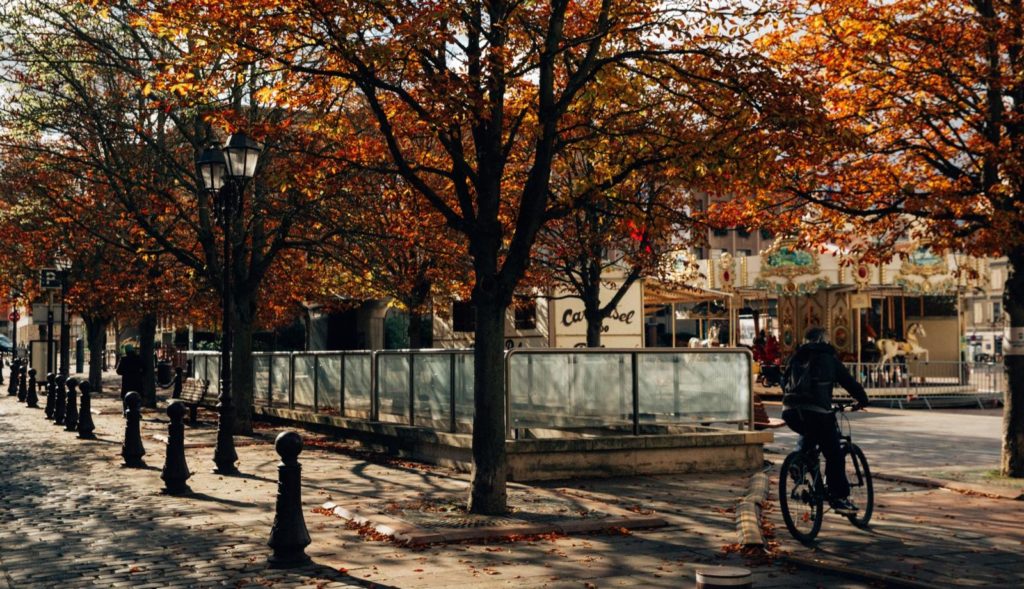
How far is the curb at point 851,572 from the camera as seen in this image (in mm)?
7352

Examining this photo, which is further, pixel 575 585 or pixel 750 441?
pixel 750 441

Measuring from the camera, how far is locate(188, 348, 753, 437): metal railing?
46.4ft

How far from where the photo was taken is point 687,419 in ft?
49.1

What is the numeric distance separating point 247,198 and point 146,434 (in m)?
5.21

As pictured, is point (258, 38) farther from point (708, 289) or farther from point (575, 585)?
point (708, 289)

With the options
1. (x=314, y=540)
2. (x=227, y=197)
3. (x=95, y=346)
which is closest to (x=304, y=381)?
(x=227, y=197)

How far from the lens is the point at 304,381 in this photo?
2178 centimetres

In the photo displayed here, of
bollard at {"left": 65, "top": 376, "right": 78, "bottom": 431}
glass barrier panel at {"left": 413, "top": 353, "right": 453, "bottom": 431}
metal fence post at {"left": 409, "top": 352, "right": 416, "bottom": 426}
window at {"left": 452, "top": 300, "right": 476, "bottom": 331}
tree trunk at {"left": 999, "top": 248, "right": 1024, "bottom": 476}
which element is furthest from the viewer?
window at {"left": 452, "top": 300, "right": 476, "bottom": 331}

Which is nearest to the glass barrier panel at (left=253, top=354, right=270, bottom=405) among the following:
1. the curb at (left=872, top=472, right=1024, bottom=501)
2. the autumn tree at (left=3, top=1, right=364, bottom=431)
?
the autumn tree at (left=3, top=1, right=364, bottom=431)

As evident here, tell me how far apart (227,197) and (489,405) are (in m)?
6.92

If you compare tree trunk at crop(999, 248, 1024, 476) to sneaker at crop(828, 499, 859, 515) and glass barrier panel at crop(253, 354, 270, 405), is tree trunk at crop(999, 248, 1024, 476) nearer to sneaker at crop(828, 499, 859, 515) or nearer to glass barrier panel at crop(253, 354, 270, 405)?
sneaker at crop(828, 499, 859, 515)

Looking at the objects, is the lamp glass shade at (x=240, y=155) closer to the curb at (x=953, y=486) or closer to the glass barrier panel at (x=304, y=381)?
the glass barrier panel at (x=304, y=381)

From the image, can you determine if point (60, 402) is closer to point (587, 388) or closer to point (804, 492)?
point (587, 388)

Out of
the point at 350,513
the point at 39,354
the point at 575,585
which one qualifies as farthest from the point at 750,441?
the point at 39,354
